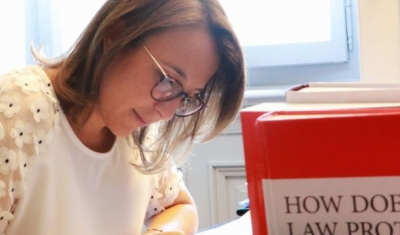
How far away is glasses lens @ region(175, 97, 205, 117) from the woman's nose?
0.02 metres

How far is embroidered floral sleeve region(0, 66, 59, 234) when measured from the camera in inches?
27.6

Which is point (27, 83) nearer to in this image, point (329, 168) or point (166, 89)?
point (166, 89)

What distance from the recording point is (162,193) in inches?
38.8

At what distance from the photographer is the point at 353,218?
31cm

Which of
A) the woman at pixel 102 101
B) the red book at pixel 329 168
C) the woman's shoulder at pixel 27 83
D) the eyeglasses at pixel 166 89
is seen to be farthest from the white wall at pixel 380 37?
the red book at pixel 329 168

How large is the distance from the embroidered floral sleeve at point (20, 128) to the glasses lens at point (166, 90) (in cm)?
14

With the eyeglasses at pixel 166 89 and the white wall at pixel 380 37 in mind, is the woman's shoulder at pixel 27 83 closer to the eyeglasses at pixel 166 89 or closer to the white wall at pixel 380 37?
the eyeglasses at pixel 166 89

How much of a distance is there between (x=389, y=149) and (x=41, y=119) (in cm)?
53

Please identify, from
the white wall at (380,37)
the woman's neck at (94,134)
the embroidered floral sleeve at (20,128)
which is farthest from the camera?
the white wall at (380,37)

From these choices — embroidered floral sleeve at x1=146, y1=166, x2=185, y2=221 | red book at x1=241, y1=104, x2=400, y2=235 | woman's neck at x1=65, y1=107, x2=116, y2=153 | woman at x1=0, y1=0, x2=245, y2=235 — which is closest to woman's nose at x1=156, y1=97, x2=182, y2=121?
woman at x1=0, y1=0, x2=245, y2=235

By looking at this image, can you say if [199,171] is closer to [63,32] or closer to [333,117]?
[63,32]

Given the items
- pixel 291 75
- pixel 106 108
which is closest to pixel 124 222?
pixel 106 108

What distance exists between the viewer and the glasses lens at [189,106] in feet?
2.67

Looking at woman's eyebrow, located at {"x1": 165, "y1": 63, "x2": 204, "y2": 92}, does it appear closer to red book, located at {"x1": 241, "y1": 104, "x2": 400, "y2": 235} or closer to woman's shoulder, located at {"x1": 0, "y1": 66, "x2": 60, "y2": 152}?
woman's shoulder, located at {"x1": 0, "y1": 66, "x2": 60, "y2": 152}
